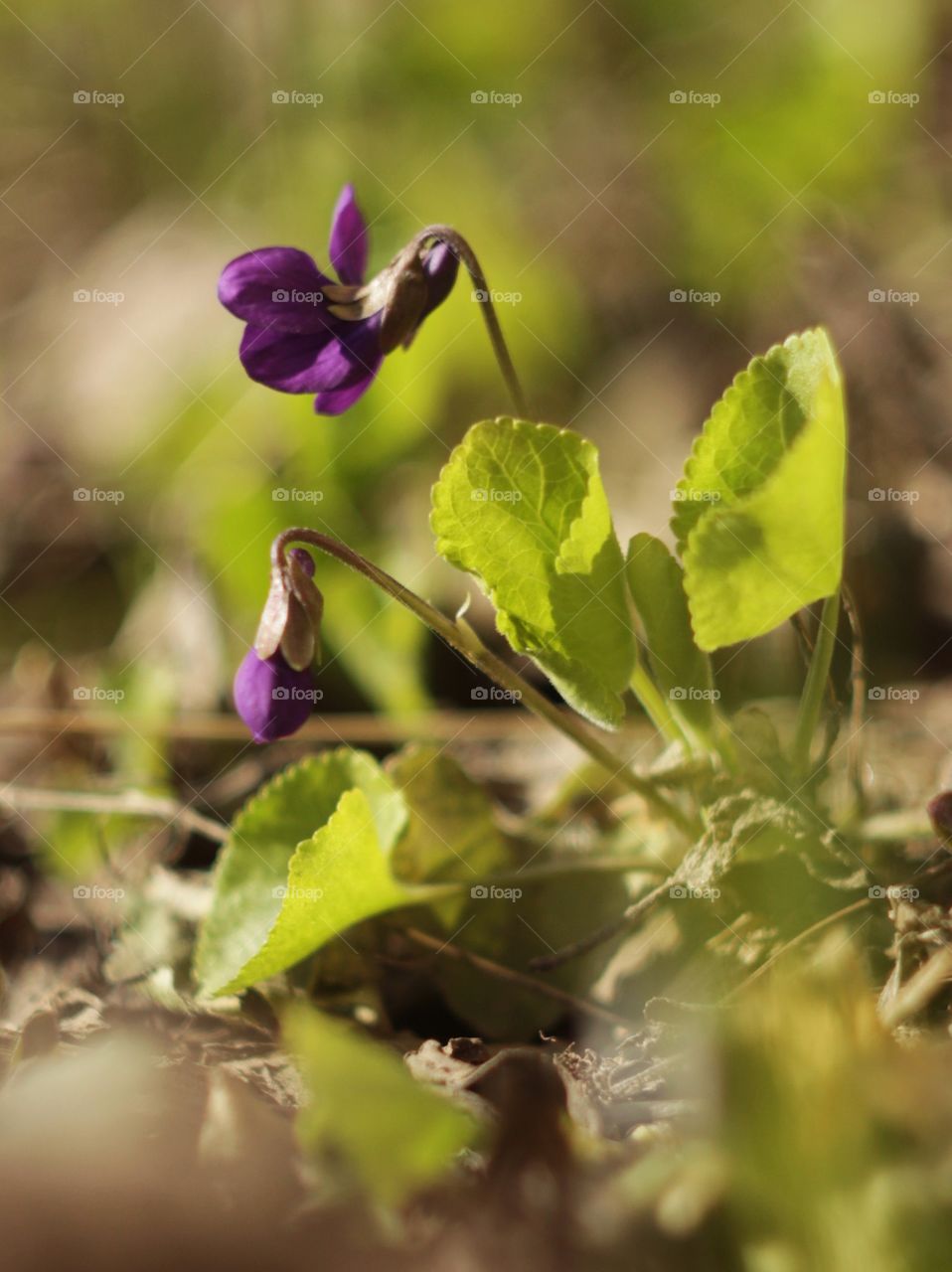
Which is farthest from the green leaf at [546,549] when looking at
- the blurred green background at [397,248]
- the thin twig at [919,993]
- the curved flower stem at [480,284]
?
the blurred green background at [397,248]

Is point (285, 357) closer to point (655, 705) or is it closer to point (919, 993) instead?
point (655, 705)

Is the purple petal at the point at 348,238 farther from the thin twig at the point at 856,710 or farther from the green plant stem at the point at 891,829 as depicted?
the green plant stem at the point at 891,829

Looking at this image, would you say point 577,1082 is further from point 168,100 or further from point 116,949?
point 168,100

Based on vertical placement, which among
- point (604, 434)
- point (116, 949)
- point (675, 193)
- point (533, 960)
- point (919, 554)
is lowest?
Result: point (116, 949)

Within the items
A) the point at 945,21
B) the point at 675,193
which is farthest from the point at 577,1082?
the point at 945,21

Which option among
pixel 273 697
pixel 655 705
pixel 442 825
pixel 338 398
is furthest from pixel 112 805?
pixel 655 705

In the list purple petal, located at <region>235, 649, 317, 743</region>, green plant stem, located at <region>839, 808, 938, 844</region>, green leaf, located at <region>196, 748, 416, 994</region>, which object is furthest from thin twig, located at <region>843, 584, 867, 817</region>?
purple petal, located at <region>235, 649, 317, 743</region>
